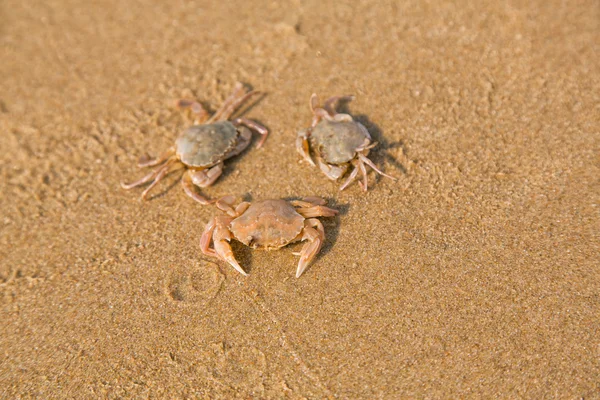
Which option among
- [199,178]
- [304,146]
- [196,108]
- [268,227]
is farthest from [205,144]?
[268,227]

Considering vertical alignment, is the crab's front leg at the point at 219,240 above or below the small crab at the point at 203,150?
below

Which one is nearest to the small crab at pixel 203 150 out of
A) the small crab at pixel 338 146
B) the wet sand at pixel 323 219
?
the wet sand at pixel 323 219

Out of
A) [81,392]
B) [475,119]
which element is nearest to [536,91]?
[475,119]

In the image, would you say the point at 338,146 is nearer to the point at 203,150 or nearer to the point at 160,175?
the point at 203,150

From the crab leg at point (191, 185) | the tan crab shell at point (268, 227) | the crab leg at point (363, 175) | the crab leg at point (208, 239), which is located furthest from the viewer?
the crab leg at point (191, 185)

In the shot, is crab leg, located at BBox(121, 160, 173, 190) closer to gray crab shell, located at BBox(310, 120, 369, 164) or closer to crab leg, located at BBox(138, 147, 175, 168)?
crab leg, located at BBox(138, 147, 175, 168)

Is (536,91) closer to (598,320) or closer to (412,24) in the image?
(412,24)

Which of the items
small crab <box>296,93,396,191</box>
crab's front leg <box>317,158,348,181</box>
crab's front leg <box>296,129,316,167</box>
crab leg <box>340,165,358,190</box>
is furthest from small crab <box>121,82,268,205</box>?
crab leg <box>340,165,358,190</box>

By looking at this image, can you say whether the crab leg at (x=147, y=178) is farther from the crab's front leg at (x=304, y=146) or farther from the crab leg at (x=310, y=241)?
the crab leg at (x=310, y=241)
